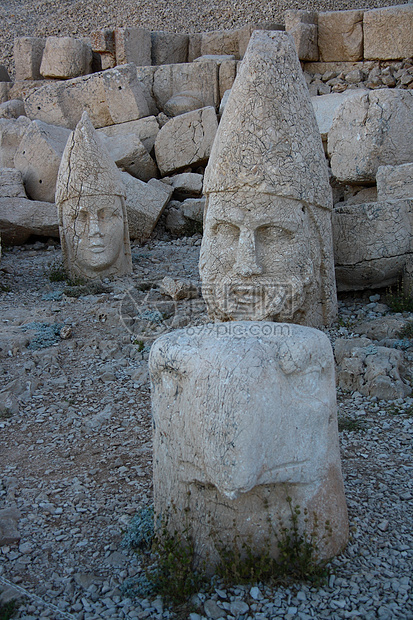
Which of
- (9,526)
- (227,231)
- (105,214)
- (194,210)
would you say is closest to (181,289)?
(227,231)

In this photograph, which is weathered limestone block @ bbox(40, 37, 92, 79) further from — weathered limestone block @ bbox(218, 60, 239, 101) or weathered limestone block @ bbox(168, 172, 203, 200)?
weathered limestone block @ bbox(168, 172, 203, 200)

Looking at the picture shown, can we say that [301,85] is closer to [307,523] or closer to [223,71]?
[307,523]

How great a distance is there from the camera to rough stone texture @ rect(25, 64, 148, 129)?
11586 mm

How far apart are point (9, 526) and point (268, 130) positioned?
3.17 metres

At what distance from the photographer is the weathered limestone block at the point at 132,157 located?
35.3 ft

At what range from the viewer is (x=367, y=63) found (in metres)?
11.5

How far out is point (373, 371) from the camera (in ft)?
13.2

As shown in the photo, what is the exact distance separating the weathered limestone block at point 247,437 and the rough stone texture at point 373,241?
131 inches

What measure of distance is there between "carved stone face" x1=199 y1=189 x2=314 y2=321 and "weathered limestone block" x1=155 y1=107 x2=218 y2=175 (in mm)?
6536

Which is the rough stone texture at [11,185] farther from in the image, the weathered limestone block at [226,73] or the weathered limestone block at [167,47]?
the weathered limestone block at [167,47]

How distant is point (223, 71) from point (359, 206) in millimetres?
7906

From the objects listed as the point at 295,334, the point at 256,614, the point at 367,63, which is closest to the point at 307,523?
the point at 256,614

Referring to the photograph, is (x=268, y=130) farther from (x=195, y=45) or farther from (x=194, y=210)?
(x=195, y=45)

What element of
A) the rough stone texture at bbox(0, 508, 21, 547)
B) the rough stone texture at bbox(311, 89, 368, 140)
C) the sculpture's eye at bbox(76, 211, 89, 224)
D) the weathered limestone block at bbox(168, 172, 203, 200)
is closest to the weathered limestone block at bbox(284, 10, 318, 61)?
the rough stone texture at bbox(311, 89, 368, 140)
